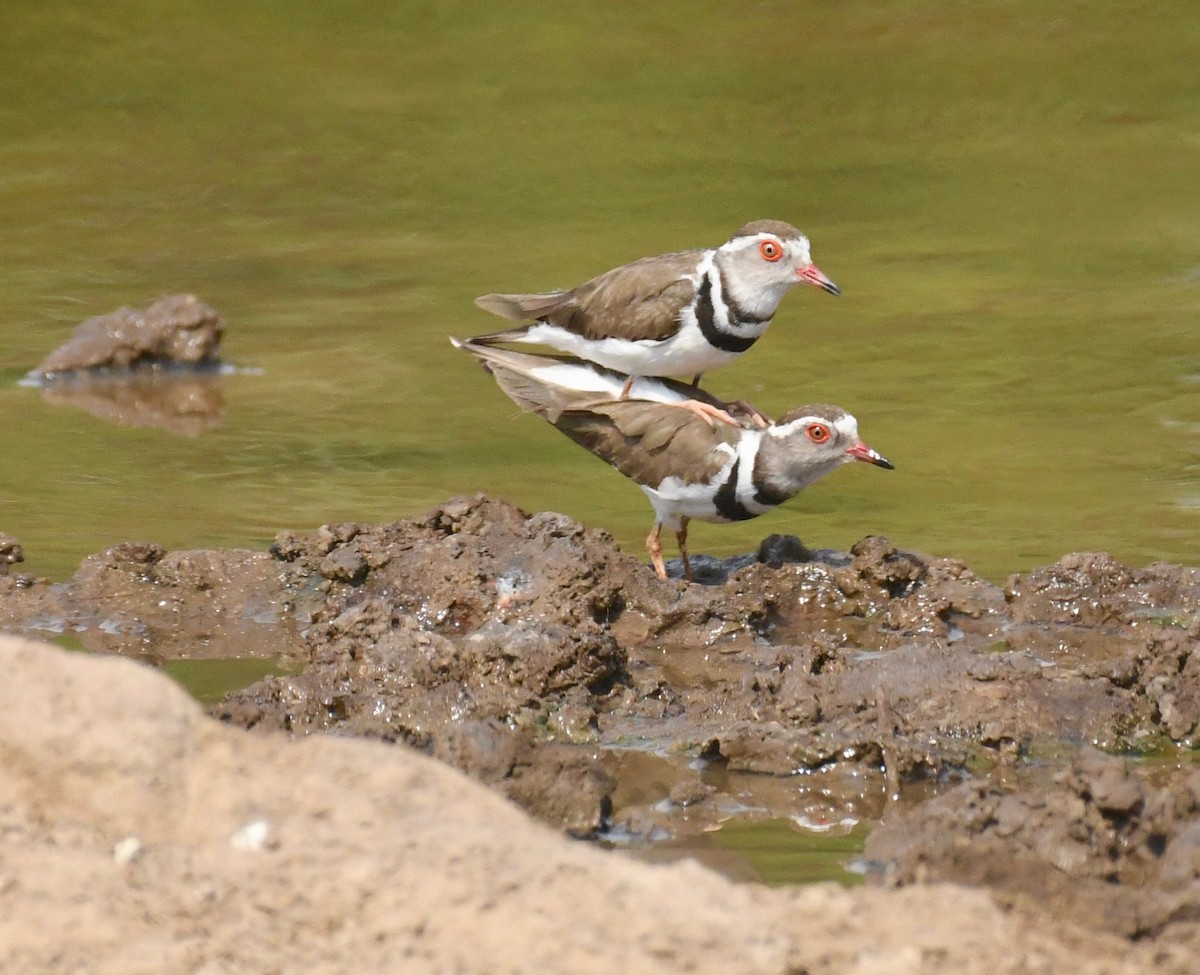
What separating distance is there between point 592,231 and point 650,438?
25.3 ft

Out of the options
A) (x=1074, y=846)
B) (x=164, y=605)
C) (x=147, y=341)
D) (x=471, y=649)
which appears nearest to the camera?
(x=1074, y=846)

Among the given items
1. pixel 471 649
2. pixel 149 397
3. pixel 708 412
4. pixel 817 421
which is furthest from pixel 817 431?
pixel 149 397

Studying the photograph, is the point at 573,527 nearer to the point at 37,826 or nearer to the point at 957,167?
the point at 37,826

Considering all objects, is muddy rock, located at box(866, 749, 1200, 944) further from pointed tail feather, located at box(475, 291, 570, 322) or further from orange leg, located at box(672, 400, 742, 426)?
pointed tail feather, located at box(475, 291, 570, 322)

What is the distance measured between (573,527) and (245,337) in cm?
636

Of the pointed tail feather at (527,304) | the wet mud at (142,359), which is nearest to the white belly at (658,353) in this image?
the pointed tail feather at (527,304)

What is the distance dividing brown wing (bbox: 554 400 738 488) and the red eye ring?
0.67 m

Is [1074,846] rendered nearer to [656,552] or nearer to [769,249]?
[656,552]

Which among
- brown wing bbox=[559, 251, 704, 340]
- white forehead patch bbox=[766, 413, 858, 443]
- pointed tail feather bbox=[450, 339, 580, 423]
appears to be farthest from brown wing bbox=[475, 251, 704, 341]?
white forehead patch bbox=[766, 413, 858, 443]

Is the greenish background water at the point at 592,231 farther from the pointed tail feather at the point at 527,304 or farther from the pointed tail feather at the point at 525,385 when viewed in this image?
the pointed tail feather at the point at 527,304

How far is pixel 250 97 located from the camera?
19.8 metres

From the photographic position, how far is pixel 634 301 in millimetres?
8258

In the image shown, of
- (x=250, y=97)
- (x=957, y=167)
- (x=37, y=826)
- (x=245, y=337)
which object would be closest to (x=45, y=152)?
(x=250, y=97)

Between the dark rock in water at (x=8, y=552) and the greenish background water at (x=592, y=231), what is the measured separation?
399mm
